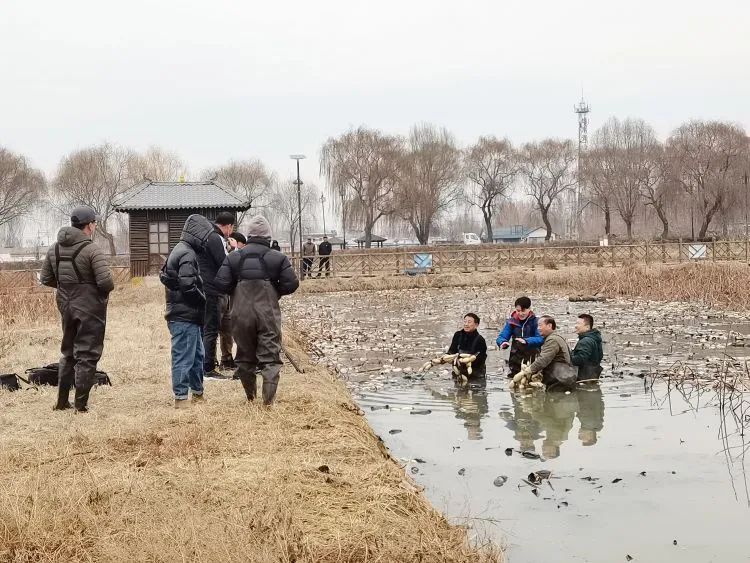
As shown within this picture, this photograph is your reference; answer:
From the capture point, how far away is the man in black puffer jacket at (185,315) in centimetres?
828

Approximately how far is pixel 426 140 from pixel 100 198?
28.1 meters

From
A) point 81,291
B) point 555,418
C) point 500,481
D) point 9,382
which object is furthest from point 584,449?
point 9,382

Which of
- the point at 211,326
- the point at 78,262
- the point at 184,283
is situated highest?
the point at 78,262

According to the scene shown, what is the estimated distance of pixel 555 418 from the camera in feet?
32.1

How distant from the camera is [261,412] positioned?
7.59m

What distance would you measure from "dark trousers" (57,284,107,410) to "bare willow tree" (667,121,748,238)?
5658 cm

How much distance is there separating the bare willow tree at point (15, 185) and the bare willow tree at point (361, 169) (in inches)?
900

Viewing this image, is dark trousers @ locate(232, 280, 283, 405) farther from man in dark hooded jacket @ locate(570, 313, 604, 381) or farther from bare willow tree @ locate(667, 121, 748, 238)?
bare willow tree @ locate(667, 121, 748, 238)

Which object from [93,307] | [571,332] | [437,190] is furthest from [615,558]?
[437,190]

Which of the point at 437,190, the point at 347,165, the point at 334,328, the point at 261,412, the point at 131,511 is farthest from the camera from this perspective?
the point at 437,190

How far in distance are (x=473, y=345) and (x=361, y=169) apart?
5405cm

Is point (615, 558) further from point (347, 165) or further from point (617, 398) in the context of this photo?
point (347, 165)

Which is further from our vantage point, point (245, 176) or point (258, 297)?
point (245, 176)

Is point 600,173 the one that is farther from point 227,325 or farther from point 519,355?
point 227,325
